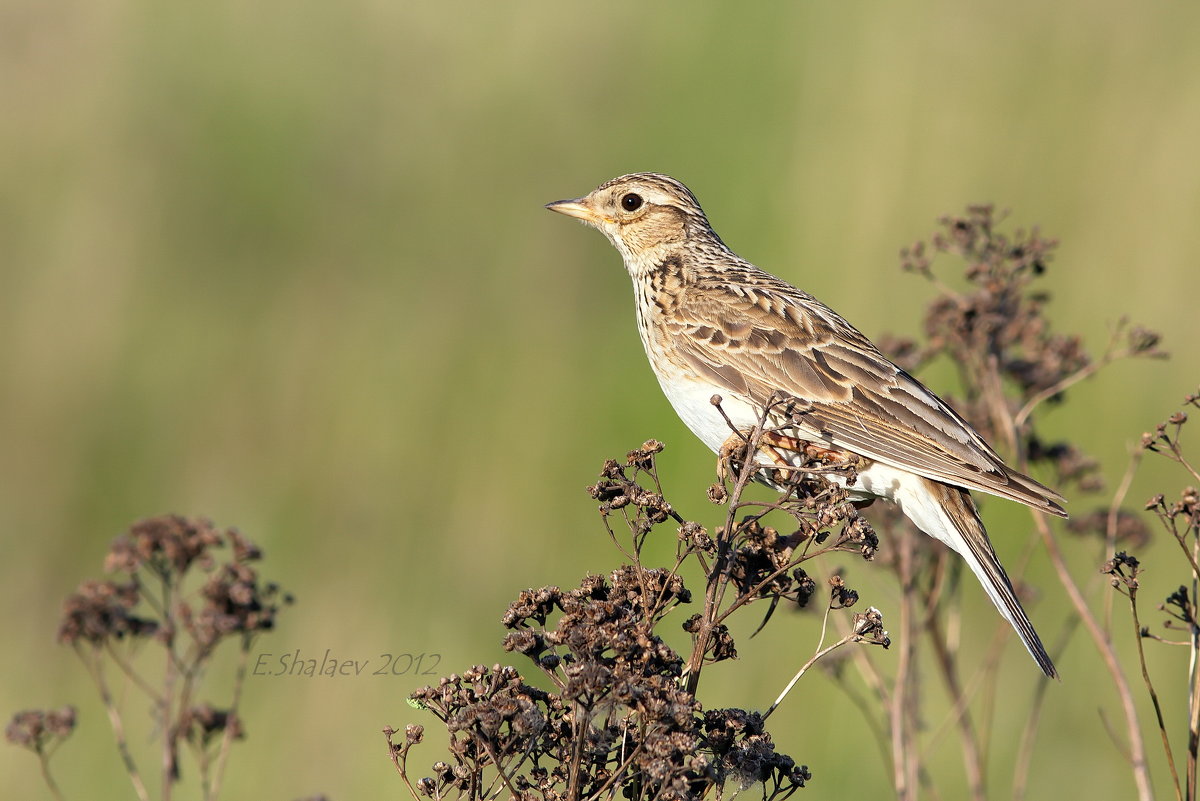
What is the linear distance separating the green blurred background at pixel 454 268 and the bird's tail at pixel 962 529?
4.82ft

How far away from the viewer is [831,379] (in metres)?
5.47

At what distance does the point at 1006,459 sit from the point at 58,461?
18.4 feet

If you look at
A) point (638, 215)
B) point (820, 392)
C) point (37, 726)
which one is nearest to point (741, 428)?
point (820, 392)

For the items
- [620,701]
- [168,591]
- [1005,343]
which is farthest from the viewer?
[1005,343]

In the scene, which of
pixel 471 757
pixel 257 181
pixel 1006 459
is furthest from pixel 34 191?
pixel 471 757

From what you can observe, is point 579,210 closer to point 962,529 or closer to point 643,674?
point 962,529

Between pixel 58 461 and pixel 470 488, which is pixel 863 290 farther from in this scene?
pixel 58 461

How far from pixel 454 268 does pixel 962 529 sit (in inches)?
210

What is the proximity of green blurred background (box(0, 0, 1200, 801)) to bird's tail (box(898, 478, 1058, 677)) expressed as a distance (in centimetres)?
147

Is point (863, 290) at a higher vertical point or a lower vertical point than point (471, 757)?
higher

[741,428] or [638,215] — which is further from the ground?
[638,215]

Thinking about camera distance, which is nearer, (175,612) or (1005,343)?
(175,612)

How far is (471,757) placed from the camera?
3.13m

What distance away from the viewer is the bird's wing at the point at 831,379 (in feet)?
16.2
